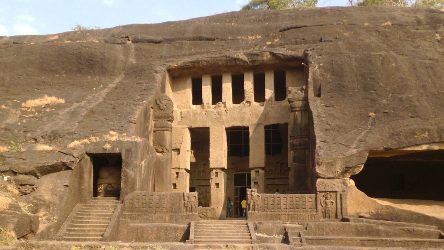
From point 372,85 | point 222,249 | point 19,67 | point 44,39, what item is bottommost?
point 222,249

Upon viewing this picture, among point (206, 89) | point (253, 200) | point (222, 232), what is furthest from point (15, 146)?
point (206, 89)

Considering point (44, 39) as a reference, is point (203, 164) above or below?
below

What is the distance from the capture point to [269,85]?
67.4ft

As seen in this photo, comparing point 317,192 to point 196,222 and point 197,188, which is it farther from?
point 197,188

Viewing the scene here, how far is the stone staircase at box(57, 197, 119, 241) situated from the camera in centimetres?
1334

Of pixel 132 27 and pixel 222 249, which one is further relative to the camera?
pixel 132 27

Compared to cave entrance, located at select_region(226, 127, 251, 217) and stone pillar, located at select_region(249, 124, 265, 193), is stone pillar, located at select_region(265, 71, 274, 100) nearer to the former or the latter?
stone pillar, located at select_region(249, 124, 265, 193)

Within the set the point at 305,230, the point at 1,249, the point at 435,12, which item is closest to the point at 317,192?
the point at 305,230

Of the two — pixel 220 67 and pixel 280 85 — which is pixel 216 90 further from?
pixel 280 85

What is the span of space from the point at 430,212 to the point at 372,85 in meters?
4.68

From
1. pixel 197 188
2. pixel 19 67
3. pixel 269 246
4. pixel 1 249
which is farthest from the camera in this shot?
pixel 197 188

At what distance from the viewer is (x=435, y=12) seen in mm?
21734

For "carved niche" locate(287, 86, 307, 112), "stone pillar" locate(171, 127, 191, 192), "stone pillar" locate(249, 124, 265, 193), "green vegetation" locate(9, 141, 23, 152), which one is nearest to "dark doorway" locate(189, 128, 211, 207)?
"stone pillar" locate(171, 127, 191, 192)

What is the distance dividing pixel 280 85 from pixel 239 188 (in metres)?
4.90
